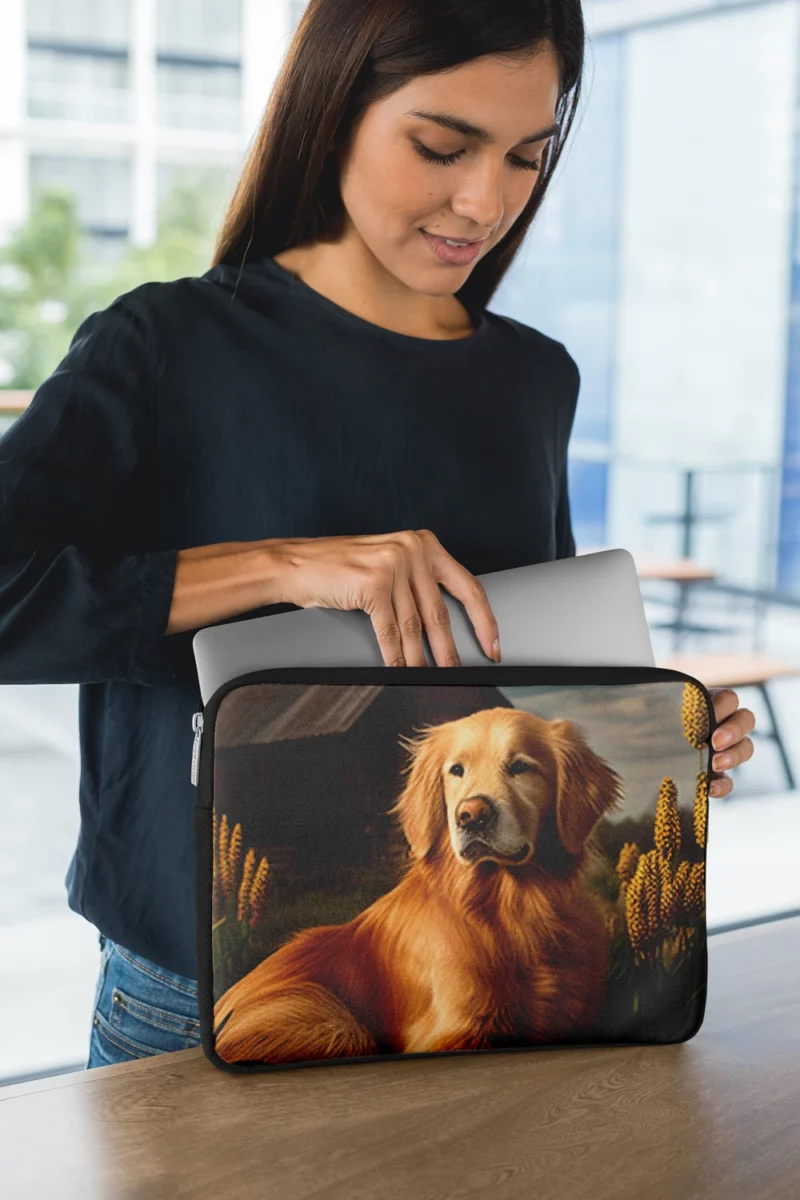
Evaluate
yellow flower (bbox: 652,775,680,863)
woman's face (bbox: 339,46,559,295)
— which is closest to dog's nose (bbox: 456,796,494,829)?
yellow flower (bbox: 652,775,680,863)

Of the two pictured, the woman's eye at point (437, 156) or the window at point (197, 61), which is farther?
the window at point (197, 61)

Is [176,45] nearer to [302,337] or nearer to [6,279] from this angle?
[6,279]

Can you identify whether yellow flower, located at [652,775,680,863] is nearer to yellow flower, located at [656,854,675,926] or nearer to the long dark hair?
yellow flower, located at [656,854,675,926]

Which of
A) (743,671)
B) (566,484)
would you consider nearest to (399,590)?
(566,484)

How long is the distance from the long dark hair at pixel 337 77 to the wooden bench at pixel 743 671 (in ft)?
9.04

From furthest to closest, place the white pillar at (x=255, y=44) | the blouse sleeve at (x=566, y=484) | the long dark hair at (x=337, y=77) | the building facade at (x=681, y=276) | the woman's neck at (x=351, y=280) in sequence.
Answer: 1. the white pillar at (x=255, y=44)
2. the building facade at (x=681, y=276)
3. the blouse sleeve at (x=566, y=484)
4. the woman's neck at (x=351, y=280)
5. the long dark hair at (x=337, y=77)

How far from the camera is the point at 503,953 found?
0.71m

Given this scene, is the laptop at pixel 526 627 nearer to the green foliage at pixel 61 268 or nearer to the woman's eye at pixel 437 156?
the woman's eye at pixel 437 156

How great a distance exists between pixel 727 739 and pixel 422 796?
22 centimetres

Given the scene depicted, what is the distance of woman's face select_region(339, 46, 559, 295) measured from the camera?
0.84 meters

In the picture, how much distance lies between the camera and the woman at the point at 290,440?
76 cm

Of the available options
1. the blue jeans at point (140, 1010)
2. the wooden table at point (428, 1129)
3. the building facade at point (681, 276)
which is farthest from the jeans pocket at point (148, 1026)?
the building facade at point (681, 276)

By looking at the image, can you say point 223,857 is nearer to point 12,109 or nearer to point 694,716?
point 694,716

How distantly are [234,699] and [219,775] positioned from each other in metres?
0.04
